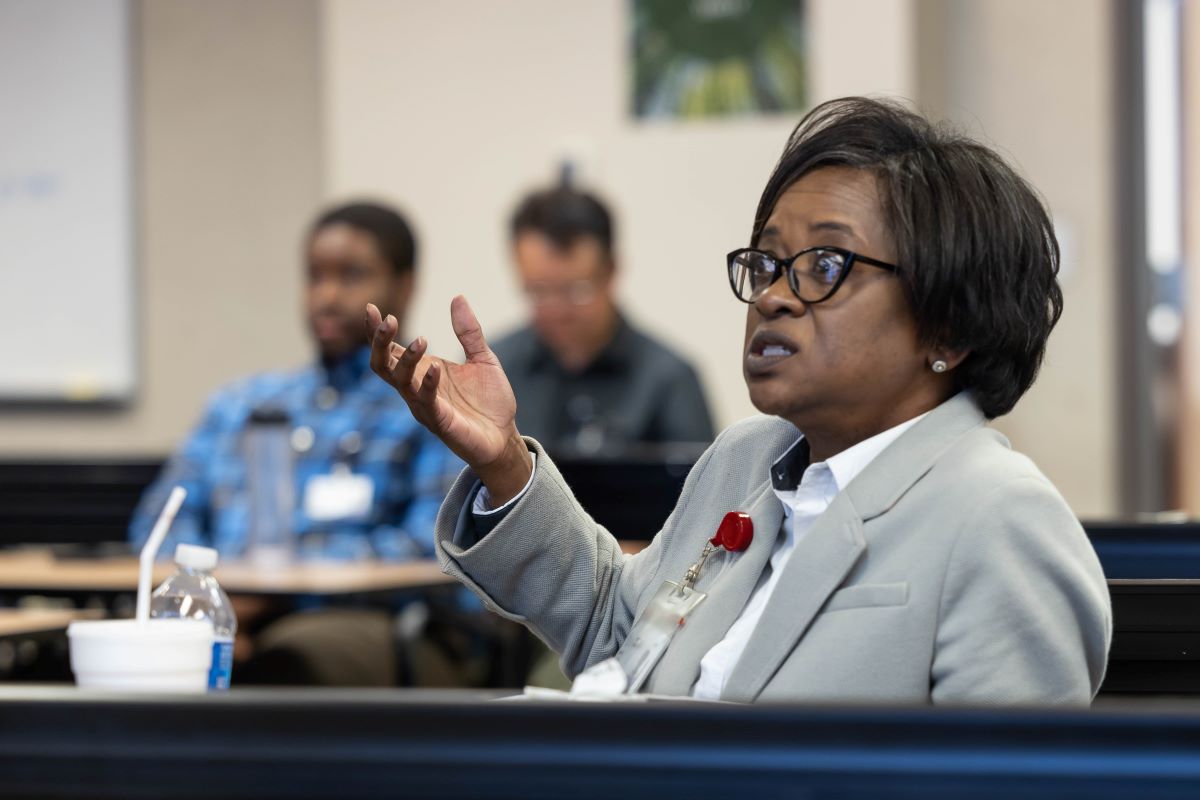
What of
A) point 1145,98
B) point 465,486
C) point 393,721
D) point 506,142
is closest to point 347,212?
point 506,142

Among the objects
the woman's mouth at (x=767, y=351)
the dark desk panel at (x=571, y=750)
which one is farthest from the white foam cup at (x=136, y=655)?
the dark desk panel at (x=571, y=750)

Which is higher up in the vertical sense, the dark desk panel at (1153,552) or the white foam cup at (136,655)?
the dark desk panel at (1153,552)

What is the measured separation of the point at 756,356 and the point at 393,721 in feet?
2.67

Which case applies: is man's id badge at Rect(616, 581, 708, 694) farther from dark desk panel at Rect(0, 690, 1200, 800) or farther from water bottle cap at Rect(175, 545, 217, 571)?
dark desk panel at Rect(0, 690, 1200, 800)

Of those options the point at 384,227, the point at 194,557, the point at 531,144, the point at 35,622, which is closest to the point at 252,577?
the point at 35,622

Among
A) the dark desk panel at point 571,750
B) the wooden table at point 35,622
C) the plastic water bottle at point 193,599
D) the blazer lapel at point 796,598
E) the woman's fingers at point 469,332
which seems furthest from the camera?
the wooden table at point 35,622

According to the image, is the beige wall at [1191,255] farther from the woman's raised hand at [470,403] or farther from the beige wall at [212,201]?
the woman's raised hand at [470,403]

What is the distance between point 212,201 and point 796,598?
17.6 feet

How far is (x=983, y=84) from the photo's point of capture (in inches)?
213

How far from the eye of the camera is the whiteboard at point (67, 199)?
618 cm

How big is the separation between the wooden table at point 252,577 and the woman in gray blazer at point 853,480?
1.29 metres

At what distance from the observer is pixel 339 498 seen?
11.6 ft

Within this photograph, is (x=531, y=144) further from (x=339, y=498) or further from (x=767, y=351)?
(x=767, y=351)

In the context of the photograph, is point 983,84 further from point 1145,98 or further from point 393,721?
point 393,721
